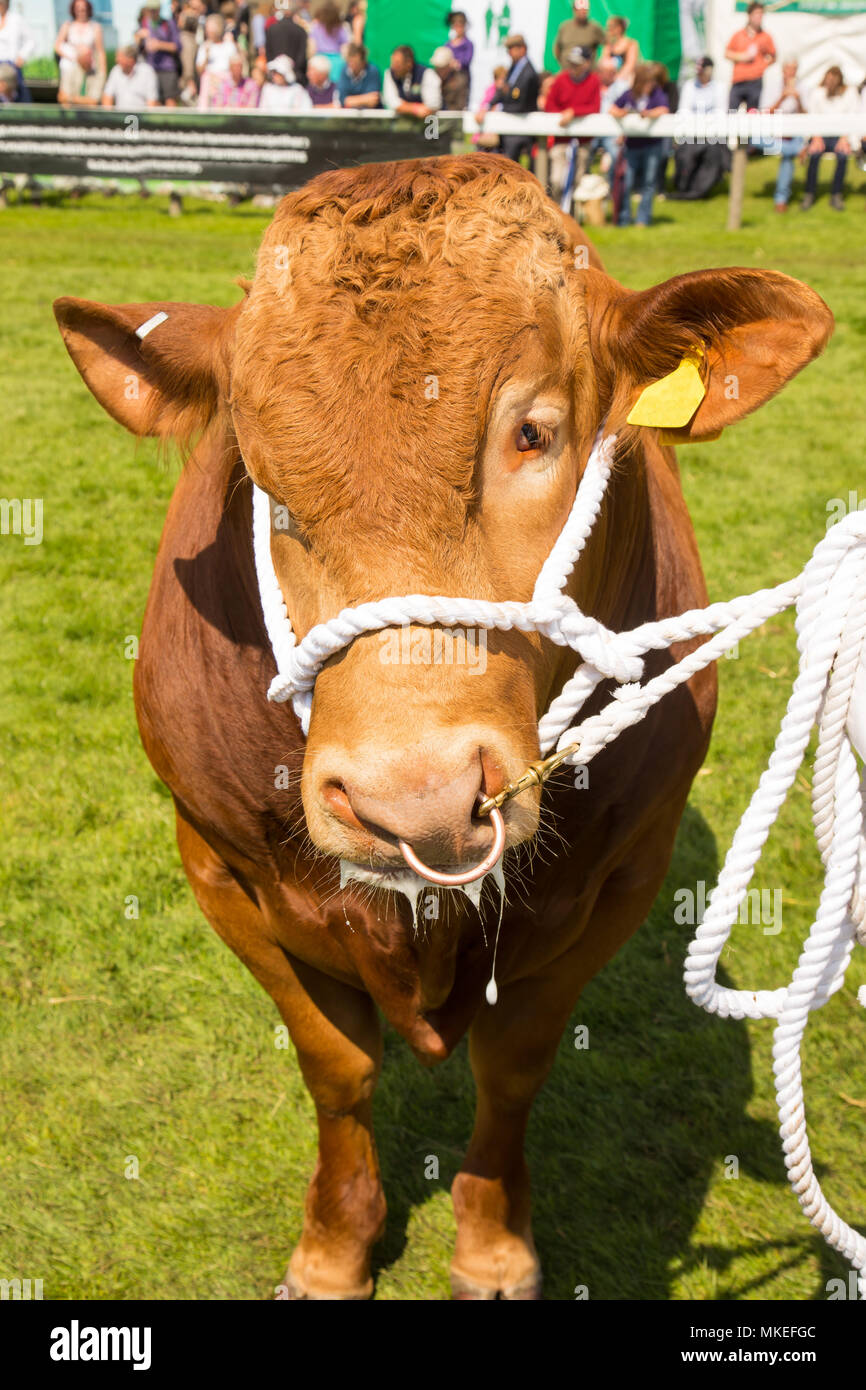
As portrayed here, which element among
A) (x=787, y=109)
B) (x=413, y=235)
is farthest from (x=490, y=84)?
(x=413, y=235)

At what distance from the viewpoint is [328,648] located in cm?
161

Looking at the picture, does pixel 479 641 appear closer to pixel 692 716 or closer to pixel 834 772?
pixel 834 772

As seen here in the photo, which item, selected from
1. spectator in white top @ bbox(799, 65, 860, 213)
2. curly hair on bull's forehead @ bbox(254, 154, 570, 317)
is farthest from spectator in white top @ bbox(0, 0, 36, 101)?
curly hair on bull's forehead @ bbox(254, 154, 570, 317)

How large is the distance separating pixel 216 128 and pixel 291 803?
40.9 feet

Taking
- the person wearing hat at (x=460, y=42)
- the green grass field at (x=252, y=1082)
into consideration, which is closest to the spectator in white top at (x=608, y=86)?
the person wearing hat at (x=460, y=42)

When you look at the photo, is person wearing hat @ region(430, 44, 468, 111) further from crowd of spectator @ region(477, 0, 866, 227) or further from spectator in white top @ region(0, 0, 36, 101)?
spectator in white top @ region(0, 0, 36, 101)

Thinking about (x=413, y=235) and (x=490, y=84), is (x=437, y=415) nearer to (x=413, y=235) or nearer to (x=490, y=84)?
(x=413, y=235)

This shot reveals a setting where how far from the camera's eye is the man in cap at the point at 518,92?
1242 cm

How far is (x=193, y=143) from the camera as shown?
13125mm

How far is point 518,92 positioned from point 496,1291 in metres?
12.1

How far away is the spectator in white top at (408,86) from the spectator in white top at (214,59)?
9.29 ft

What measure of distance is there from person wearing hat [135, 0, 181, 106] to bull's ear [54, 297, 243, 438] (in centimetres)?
1491

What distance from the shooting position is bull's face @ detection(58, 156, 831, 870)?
5.02 feet
